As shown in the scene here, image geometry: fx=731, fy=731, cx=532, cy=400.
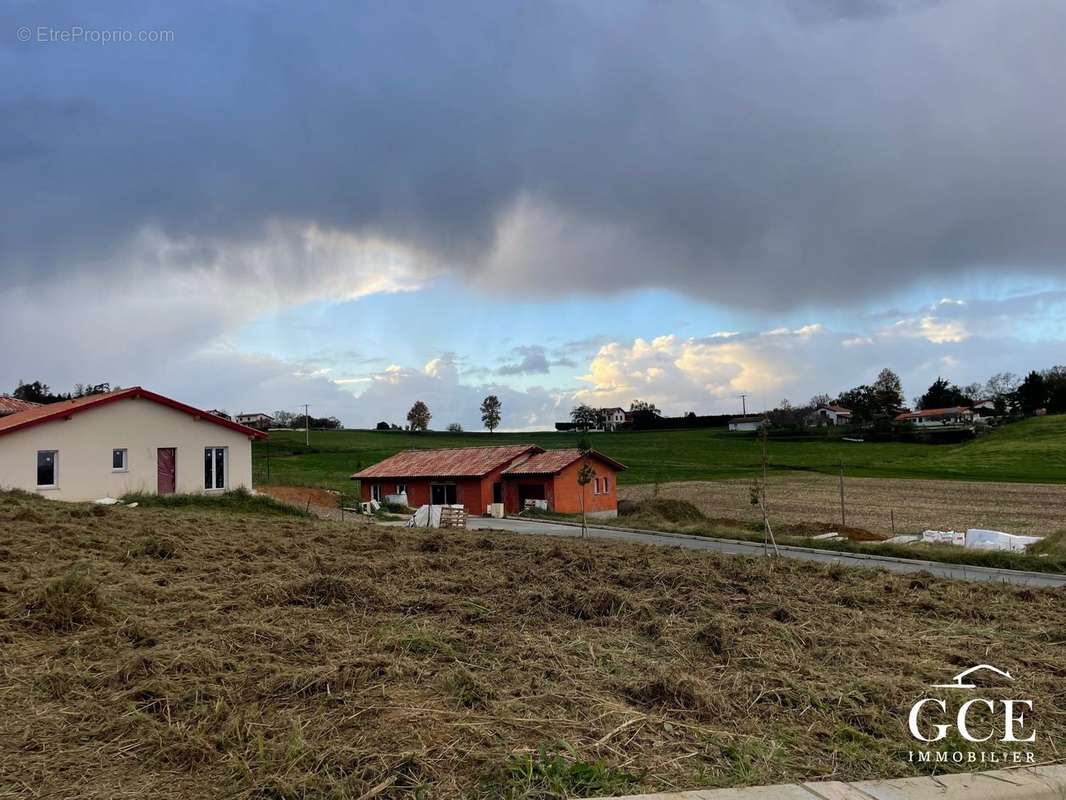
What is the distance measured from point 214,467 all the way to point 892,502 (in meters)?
36.7

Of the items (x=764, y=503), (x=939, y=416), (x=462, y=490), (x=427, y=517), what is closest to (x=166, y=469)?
(x=427, y=517)

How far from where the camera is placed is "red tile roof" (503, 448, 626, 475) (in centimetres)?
3944

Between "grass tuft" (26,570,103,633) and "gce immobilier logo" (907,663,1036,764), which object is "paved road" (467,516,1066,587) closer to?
"gce immobilier logo" (907,663,1036,764)

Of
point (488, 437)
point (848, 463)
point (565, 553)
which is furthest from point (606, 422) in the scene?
point (565, 553)

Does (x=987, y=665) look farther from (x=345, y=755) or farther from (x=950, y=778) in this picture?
(x=345, y=755)

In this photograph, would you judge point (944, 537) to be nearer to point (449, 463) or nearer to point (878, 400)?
point (449, 463)

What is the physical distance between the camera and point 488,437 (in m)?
104

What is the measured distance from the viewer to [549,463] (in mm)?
40594

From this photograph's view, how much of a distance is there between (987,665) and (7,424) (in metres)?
28.4

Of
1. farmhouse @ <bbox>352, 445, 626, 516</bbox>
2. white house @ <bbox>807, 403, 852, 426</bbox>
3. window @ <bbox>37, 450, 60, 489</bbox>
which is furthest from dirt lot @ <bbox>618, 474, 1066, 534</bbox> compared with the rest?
white house @ <bbox>807, 403, 852, 426</bbox>

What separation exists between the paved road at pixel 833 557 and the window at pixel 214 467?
10661 millimetres

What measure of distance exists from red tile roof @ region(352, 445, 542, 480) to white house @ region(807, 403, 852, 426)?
265ft

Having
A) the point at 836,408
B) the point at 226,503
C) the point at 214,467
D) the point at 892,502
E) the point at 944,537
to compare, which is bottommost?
the point at 892,502

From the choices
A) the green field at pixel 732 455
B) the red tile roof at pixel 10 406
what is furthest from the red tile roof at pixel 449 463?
the red tile roof at pixel 10 406
